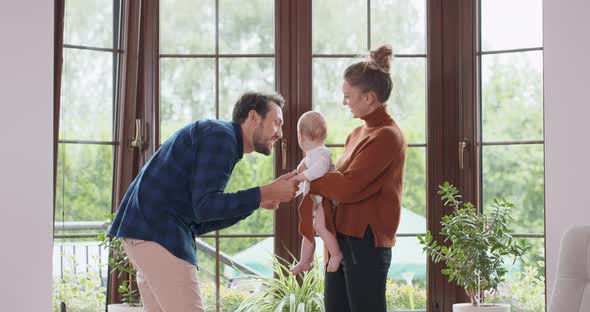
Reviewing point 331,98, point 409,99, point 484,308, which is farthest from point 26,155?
point 484,308

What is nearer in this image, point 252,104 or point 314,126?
point 252,104

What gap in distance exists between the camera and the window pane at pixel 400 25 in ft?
14.7

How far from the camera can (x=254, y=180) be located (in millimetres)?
4469

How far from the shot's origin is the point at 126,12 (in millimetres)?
4402

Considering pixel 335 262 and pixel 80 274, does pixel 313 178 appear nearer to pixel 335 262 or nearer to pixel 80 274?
pixel 335 262

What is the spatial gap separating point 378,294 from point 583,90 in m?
1.43

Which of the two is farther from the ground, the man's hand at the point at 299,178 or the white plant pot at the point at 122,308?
the man's hand at the point at 299,178

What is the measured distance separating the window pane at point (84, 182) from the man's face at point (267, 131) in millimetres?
1575

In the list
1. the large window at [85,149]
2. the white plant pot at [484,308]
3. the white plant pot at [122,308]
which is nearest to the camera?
the white plant pot at [484,308]

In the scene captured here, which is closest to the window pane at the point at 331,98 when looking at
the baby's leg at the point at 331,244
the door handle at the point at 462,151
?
the door handle at the point at 462,151

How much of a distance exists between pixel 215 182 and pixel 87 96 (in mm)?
1900

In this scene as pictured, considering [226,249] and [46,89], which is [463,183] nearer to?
[226,249]

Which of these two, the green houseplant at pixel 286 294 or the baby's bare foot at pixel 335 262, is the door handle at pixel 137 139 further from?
the baby's bare foot at pixel 335 262

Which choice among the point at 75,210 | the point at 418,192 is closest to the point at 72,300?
the point at 75,210
